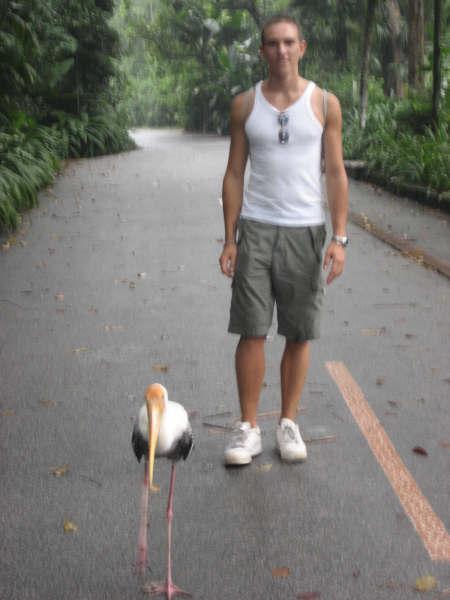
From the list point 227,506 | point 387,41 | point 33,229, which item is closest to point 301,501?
point 227,506

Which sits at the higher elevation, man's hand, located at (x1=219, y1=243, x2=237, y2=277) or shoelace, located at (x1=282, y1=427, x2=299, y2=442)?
man's hand, located at (x1=219, y1=243, x2=237, y2=277)

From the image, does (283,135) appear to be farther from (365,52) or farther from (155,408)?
(365,52)

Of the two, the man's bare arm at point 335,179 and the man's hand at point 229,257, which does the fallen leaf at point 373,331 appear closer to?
the man's bare arm at point 335,179

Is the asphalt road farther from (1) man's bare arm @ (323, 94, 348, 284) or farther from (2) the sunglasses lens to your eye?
(2) the sunglasses lens

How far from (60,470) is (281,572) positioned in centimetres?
144

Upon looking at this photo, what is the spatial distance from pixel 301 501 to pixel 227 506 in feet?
Result: 1.15

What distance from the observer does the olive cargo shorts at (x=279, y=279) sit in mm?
3871

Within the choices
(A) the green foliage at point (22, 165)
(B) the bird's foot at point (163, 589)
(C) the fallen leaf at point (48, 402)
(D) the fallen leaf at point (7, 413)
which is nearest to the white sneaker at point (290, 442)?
(B) the bird's foot at point (163, 589)

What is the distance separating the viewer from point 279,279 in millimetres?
3932

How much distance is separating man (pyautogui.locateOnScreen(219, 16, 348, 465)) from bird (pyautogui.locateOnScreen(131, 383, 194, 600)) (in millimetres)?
933

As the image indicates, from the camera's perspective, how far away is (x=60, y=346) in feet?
20.3

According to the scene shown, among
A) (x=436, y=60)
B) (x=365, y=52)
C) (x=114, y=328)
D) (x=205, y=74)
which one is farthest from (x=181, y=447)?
(x=205, y=74)

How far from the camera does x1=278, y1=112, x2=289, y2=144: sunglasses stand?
3.68 m

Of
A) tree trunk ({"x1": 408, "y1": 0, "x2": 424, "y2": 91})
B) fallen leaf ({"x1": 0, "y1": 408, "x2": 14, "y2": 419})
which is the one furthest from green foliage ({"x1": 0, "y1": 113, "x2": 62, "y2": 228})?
tree trunk ({"x1": 408, "y1": 0, "x2": 424, "y2": 91})
